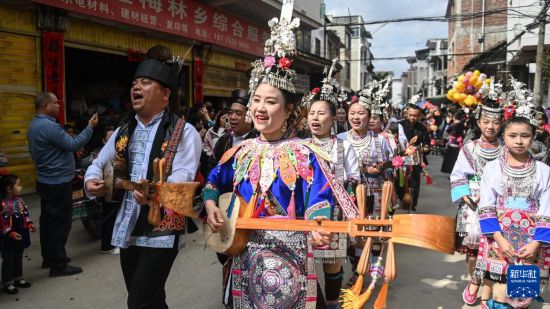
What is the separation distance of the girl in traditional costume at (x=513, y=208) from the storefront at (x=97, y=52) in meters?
2.46

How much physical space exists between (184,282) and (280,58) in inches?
120

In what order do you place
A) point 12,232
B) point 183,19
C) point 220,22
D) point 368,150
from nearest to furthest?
point 12,232
point 368,150
point 183,19
point 220,22

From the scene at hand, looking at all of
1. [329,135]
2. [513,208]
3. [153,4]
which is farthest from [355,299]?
[153,4]

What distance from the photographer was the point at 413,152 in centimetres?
564

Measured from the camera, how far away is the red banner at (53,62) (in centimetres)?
756

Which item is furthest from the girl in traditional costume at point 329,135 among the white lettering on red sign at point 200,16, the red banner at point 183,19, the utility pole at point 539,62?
the utility pole at point 539,62

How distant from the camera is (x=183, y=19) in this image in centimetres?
1072

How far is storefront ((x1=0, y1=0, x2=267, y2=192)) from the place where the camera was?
730 cm

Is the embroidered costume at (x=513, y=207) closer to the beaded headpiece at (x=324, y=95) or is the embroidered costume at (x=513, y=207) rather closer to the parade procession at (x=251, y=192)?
the parade procession at (x=251, y=192)

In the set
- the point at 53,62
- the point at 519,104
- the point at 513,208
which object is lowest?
the point at 513,208

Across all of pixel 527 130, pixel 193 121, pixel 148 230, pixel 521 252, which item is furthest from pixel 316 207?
pixel 193 121

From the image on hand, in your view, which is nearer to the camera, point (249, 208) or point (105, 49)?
point (249, 208)

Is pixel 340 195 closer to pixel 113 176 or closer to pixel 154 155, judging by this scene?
→ pixel 154 155

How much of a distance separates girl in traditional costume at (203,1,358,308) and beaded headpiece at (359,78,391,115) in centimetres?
264
